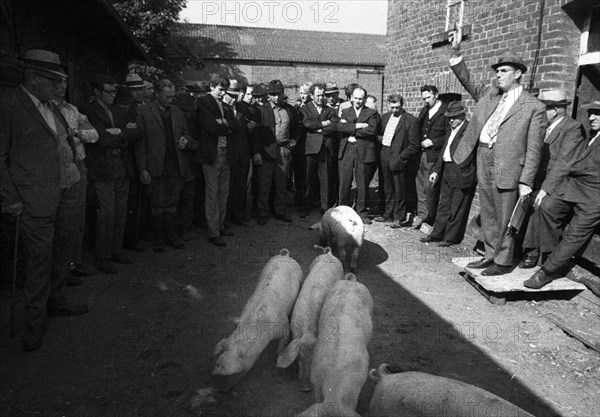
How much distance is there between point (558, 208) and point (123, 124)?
5365 mm

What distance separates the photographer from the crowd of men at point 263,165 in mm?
4059

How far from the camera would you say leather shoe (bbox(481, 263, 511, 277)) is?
219 inches

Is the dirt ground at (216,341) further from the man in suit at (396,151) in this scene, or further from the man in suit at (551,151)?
the man in suit at (396,151)

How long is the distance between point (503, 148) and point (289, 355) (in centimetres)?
355

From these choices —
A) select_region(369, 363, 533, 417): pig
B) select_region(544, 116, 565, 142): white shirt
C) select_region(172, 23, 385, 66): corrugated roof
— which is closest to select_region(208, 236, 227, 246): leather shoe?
select_region(369, 363, 533, 417): pig

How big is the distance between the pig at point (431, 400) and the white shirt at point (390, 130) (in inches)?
233

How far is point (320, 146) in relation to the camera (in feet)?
28.9

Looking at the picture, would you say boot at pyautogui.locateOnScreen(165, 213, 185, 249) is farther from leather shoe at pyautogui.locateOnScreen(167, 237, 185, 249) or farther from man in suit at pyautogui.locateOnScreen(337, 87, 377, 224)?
man in suit at pyautogui.locateOnScreen(337, 87, 377, 224)

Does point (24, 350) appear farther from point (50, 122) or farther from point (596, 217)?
point (596, 217)

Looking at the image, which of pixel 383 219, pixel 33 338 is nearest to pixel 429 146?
pixel 383 219

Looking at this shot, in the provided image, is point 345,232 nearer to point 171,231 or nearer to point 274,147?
point 171,231

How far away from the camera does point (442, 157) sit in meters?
7.30

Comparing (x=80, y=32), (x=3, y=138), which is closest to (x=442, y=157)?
(x=3, y=138)

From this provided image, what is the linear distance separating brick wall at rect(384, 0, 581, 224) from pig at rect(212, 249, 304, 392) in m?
4.27
